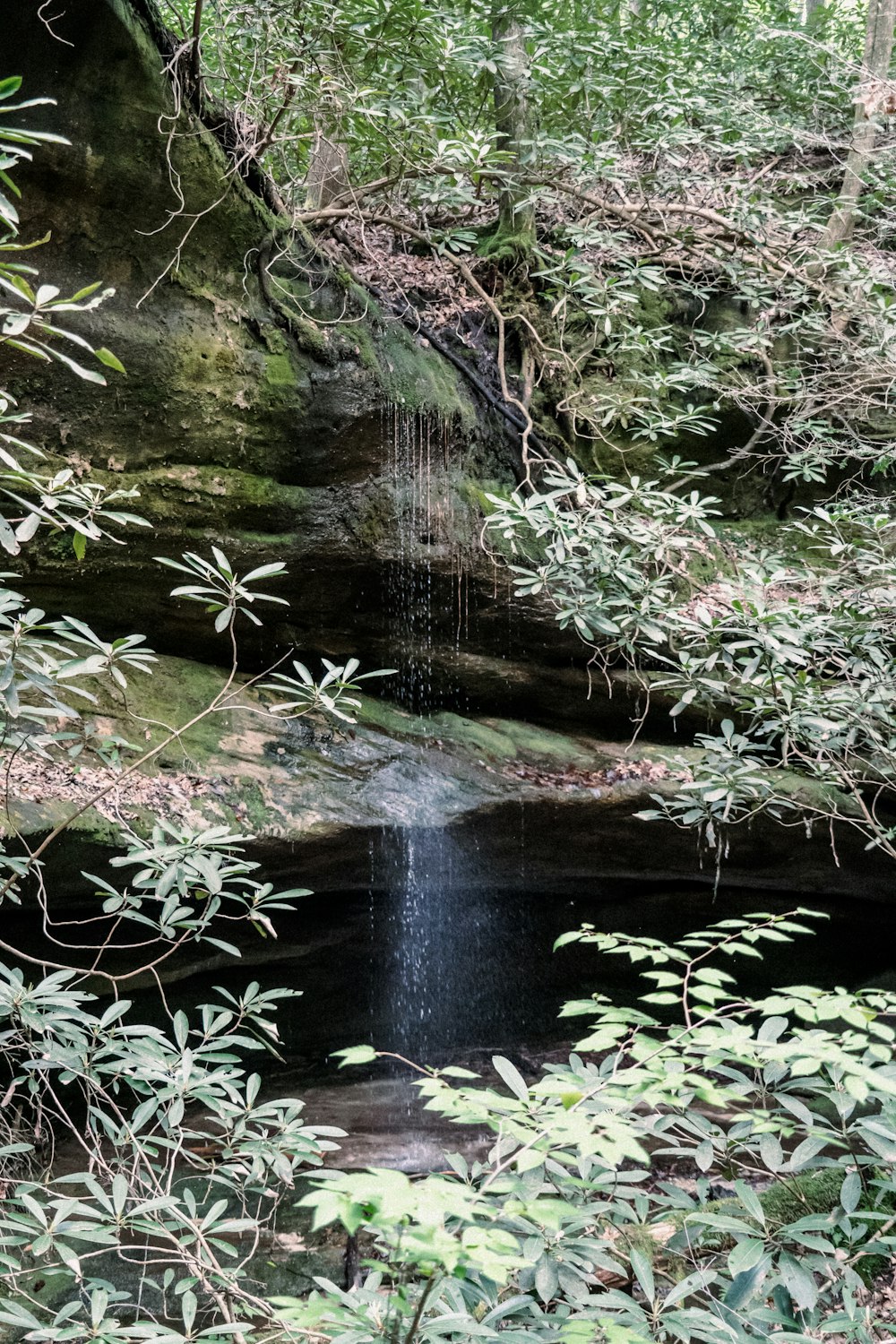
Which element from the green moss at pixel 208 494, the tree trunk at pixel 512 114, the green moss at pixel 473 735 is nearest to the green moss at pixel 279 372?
the green moss at pixel 208 494

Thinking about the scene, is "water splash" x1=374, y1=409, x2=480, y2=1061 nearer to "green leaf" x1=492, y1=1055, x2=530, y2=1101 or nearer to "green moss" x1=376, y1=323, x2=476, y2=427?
"green moss" x1=376, y1=323, x2=476, y2=427

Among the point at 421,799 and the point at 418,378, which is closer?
the point at 421,799

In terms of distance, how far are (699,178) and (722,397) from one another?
65.5 inches

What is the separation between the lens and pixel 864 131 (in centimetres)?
666

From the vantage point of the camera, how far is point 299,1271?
11.6 feet

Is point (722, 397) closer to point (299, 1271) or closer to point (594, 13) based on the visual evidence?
point (594, 13)

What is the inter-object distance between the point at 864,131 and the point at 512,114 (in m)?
2.54

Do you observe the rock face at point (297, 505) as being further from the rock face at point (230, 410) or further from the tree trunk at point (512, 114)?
the tree trunk at point (512, 114)

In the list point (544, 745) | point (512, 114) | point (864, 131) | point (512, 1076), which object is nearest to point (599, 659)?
point (544, 745)

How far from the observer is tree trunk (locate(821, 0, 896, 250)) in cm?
625

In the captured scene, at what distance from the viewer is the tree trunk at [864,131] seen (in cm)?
625

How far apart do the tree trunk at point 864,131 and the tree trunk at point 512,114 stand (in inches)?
85.6

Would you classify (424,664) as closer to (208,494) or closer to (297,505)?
(297,505)

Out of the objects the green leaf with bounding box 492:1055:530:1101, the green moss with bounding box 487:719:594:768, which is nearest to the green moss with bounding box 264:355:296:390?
the green moss with bounding box 487:719:594:768
